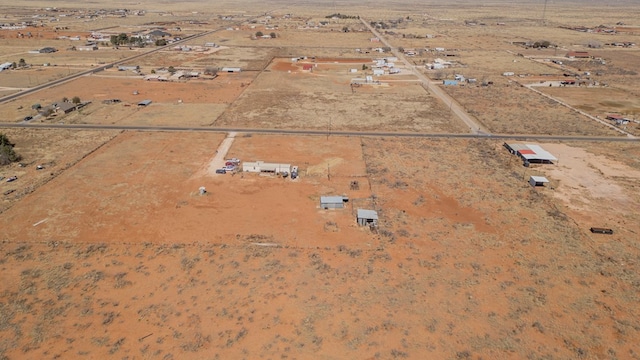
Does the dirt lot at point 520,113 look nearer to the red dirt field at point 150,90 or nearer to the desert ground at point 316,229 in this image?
the desert ground at point 316,229

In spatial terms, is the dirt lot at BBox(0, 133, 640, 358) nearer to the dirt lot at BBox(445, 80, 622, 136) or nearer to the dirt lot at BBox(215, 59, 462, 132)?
the dirt lot at BBox(445, 80, 622, 136)

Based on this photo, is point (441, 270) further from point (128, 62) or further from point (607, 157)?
point (128, 62)

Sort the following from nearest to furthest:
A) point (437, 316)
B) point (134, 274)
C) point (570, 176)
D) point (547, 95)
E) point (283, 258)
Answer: point (437, 316) → point (134, 274) → point (283, 258) → point (570, 176) → point (547, 95)

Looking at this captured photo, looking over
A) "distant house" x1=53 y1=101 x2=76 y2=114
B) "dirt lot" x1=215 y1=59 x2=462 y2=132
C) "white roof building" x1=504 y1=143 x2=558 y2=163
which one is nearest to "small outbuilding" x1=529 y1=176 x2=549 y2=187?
"white roof building" x1=504 y1=143 x2=558 y2=163

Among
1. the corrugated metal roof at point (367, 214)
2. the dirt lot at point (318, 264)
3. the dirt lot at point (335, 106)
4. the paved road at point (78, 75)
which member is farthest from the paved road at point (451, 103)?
the paved road at point (78, 75)

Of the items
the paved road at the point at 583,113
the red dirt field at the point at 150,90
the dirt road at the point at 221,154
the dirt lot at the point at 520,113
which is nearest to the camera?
the dirt road at the point at 221,154

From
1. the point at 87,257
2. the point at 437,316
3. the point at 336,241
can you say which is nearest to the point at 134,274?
the point at 87,257

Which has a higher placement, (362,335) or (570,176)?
(570,176)
